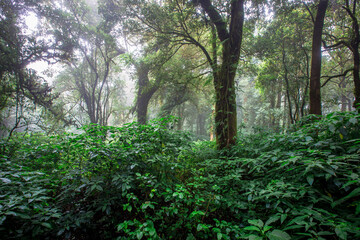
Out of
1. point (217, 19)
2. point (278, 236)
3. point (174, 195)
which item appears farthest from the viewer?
point (217, 19)

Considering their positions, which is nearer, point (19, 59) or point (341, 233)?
point (341, 233)

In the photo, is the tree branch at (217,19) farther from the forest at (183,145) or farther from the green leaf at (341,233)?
the green leaf at (341,233)

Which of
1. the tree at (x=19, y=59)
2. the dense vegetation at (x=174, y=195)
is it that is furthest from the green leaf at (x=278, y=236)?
the tree at (x=19, y=59)

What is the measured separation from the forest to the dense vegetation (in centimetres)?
2

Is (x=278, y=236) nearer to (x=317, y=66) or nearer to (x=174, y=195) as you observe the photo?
(x=174, y=195)

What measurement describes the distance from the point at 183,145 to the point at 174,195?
4.06 feet

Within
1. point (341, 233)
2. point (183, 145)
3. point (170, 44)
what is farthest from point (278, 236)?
point (170, 44)

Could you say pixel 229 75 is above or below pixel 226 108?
above

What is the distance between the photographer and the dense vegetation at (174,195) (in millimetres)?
1288

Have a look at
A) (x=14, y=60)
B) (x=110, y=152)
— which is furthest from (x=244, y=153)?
(x=14, y=60)

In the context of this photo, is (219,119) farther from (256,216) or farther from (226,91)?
(256,216)

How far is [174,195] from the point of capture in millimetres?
1644

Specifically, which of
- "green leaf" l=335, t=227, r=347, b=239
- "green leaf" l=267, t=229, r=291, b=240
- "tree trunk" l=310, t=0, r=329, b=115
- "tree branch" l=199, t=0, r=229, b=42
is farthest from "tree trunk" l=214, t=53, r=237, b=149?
"green leaf" l=335, t=227, r=347, b=239

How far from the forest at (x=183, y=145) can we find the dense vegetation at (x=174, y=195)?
0.06ft
